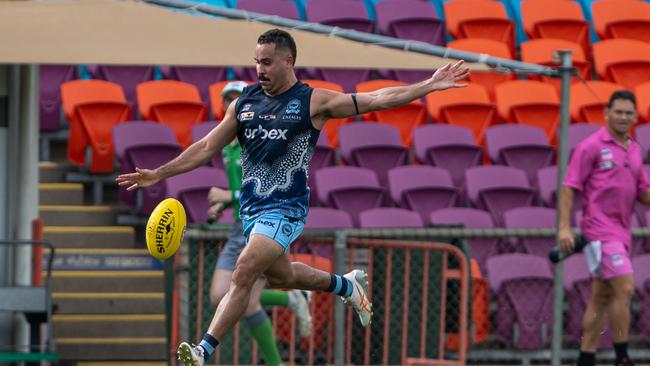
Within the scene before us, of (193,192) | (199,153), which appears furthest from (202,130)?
(199,153)

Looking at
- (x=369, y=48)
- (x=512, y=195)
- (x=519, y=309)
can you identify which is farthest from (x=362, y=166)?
(x=369, y=48)

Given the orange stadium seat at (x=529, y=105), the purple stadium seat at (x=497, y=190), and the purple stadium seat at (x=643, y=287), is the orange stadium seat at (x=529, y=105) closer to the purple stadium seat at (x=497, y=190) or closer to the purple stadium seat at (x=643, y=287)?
the purple stadium seat at (x=497, y=190)

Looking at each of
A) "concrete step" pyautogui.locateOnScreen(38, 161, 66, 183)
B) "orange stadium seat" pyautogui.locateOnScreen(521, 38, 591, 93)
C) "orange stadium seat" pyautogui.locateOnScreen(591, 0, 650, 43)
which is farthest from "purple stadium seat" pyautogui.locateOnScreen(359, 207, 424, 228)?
"orange stadium seat" pyautogui.locateOnScreen(591, 0, 650, 43)

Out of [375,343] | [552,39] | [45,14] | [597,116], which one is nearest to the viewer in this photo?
[45,14]

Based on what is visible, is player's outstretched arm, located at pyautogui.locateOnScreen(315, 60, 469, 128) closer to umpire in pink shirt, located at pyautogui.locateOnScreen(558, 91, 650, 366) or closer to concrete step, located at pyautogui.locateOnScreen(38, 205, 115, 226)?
umpire in pink shirt, located at pyautogui.locateOnScreen(558, 91, 650, 366)

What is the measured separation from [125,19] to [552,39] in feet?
25.2

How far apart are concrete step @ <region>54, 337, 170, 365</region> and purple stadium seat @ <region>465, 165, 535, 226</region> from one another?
3.05m

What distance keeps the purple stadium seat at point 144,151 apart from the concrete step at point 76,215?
0.29 meters

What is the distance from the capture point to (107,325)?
12.6 metres

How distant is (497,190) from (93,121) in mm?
3708

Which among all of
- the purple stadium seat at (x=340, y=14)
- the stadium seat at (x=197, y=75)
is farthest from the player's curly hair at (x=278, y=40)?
the purple stadium seat at (x=340, y=14)

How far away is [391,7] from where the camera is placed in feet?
56.8

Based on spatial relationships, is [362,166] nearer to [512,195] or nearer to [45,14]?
[512,195]

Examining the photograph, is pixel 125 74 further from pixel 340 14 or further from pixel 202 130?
pixel 202 130
